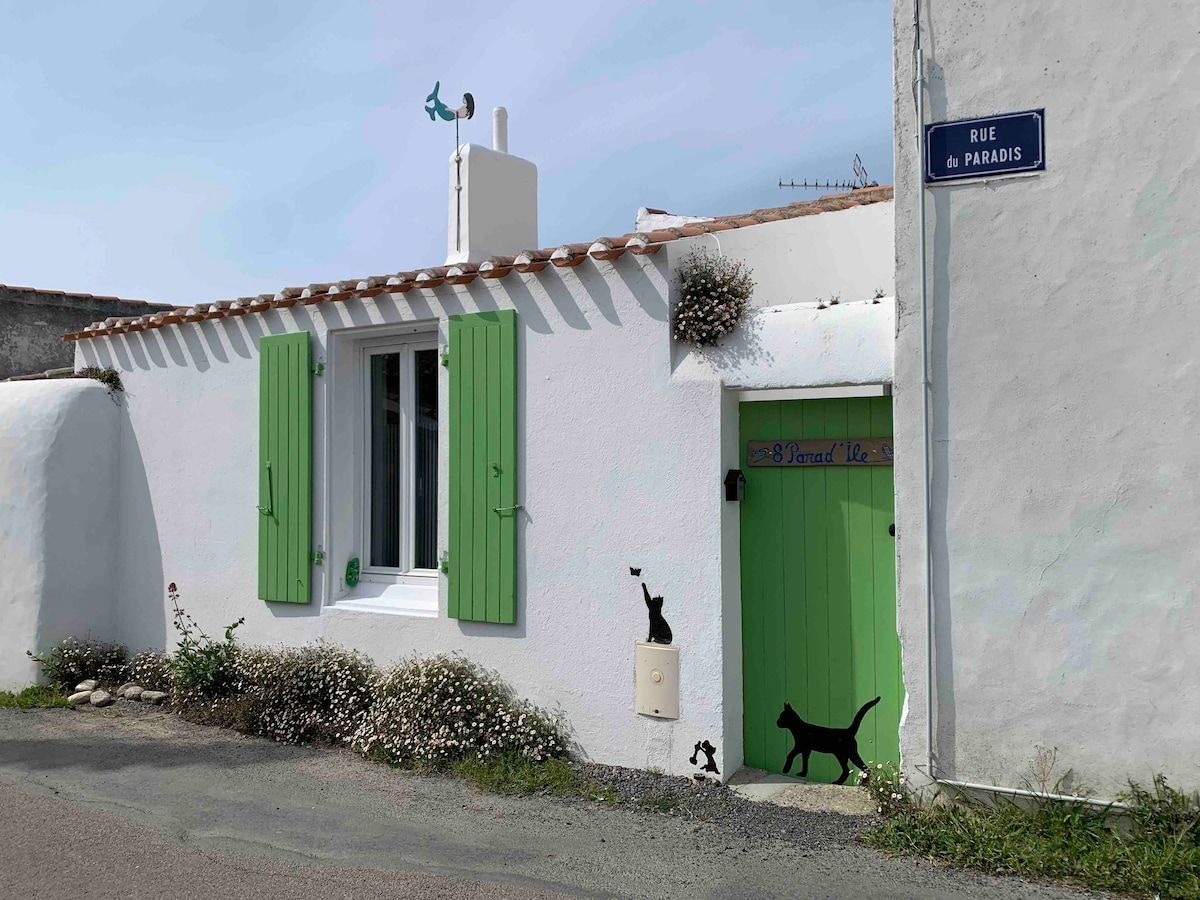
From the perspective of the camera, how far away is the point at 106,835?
4586 millimetres

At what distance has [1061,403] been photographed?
13.6ft

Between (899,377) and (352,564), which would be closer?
(899,377)

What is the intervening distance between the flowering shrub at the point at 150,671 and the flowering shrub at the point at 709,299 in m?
4.95

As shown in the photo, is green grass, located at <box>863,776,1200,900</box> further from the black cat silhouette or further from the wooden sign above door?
the wooden sign above door

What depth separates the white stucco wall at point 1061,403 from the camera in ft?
13.0

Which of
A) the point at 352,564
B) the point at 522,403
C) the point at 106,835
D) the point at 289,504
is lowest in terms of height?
the point at 106,835

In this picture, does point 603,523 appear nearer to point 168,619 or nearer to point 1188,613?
point 1188,613

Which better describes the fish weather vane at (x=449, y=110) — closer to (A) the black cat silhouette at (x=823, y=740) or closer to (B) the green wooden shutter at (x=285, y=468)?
(B) the green wooden shutter at (x=285, y=468)

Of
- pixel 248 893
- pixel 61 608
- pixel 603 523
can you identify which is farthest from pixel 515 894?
pixel 61 608

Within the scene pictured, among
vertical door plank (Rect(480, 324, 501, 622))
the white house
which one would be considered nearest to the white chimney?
the white house

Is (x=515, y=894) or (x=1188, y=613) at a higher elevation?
(x=1188, y=613)

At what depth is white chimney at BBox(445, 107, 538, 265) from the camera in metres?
7.29

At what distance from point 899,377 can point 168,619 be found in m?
6.00

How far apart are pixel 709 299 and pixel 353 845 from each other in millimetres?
3223
